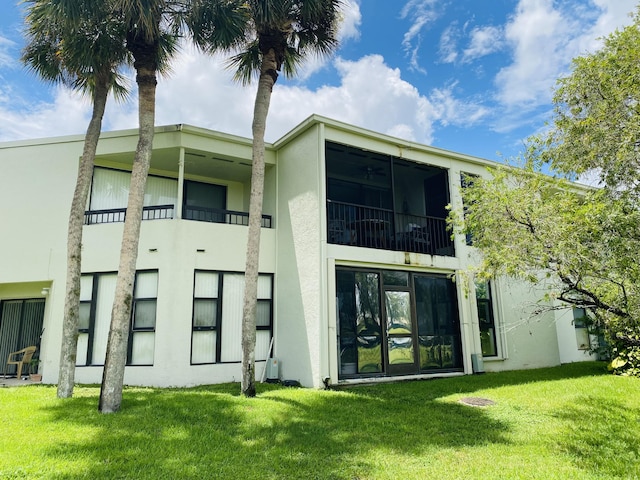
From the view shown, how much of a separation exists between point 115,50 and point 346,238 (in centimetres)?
703

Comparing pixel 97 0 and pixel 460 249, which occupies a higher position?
pixel 97 0

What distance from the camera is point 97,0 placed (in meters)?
7.93

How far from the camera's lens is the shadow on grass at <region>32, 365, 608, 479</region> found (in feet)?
16.1

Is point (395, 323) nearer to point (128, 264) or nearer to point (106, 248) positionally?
point (128, 264)

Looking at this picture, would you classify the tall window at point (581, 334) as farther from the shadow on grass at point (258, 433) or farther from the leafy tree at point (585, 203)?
the shadow on grass at point (258, 433)

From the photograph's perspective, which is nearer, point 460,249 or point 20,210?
point 20,210

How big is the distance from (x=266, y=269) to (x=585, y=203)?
315 inches

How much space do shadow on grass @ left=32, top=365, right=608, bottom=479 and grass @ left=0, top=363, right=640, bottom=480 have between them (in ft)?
0.07

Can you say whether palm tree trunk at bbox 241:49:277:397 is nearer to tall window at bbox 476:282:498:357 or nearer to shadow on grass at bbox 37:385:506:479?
shadow on grass at bbox 37:385:506:479

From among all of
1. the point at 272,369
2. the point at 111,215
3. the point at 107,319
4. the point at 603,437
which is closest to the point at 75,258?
the point at 107,319

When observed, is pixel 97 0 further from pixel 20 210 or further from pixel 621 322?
pixel 621 322

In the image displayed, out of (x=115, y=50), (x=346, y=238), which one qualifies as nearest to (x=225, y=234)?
(x=346, y=238)

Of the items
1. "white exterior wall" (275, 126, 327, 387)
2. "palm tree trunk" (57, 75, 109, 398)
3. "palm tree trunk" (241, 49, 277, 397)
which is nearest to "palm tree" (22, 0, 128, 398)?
"palm tree trunk" (57, 75, 109, 398)

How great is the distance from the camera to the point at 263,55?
9.95m
